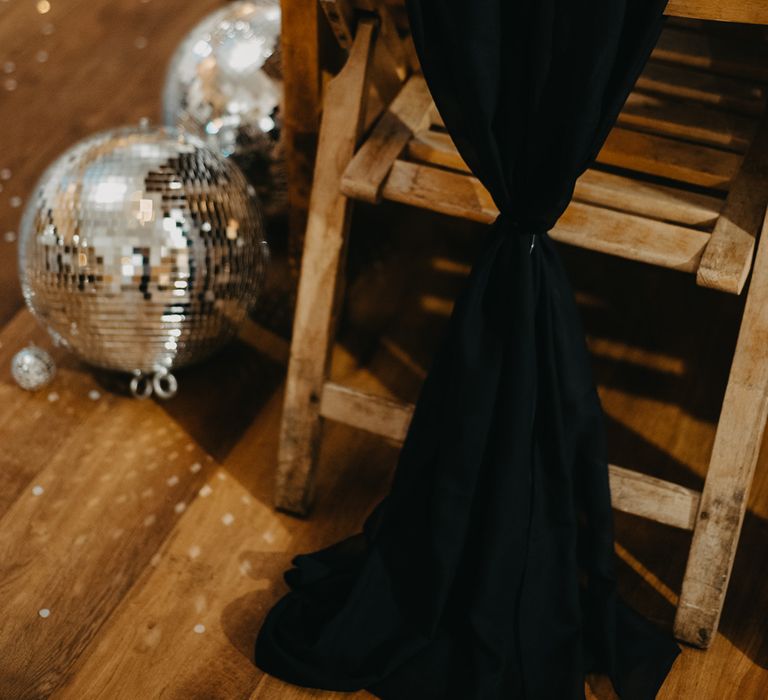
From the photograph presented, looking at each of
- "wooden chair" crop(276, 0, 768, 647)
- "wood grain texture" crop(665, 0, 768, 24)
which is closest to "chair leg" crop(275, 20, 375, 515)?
"wooden chair" crop(276, 0, 768, 647)

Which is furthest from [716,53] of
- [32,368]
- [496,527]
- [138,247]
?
[32,368]

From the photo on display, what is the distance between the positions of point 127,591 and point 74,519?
153mm

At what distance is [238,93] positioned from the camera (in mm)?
1812

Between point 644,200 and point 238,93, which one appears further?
point 238,93

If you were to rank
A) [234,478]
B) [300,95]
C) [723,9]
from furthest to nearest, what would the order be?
1. [234,478]
2. [300,95]
3. [723,9]

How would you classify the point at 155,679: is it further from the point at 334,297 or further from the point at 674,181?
the point at 674,181

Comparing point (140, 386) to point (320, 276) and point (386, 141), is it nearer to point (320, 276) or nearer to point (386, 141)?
point (320, 276)

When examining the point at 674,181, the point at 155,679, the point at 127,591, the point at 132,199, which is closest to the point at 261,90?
the point at 132,199

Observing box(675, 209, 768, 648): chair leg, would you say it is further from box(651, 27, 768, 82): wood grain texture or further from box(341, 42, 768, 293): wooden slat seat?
box(651, 27, 768, 82): wood grain texture

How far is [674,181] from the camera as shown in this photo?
152 centimetres

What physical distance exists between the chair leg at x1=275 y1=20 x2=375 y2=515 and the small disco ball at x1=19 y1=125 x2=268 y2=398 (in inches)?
8.3

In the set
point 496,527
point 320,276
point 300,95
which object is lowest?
point 496,527

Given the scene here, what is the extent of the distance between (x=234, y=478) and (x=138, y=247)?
36cm

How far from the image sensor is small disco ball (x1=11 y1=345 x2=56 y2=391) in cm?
168
